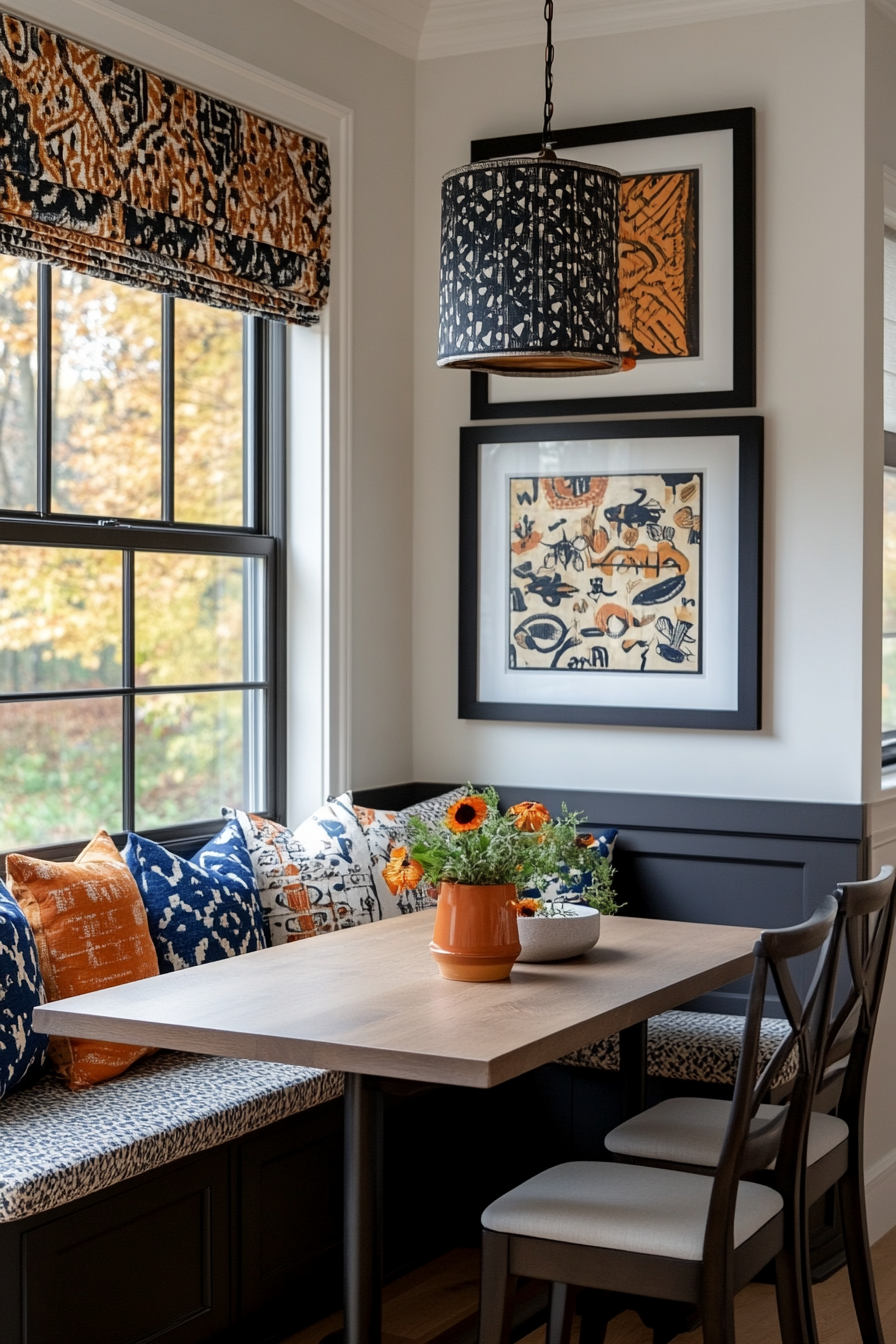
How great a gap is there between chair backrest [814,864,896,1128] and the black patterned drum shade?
1031 millimetres

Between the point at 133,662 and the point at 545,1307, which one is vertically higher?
the point at 133,662

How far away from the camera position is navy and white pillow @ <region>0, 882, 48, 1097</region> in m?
2.70

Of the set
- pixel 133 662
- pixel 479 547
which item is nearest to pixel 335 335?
pixel 479 547

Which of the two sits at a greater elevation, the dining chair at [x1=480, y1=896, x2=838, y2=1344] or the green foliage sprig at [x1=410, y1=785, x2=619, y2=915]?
the green foliage sprig at [x1=410, y1=785, x2=619, y2=915]

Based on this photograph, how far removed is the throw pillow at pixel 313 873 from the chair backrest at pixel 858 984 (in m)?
1.22

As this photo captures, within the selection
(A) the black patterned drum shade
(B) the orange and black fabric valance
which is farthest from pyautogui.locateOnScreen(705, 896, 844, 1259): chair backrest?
(B) the orange and black fabric valance

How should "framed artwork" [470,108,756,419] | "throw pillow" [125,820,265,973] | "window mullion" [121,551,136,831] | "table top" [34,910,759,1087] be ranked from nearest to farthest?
1. "table top" [34,910,759,1087]
2. "throw pillow" [125,820,265,973]
3. "window mullion" [121,551,136,831]
4. "framed artwork" [470,108,756,419]

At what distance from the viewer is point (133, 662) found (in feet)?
11.5

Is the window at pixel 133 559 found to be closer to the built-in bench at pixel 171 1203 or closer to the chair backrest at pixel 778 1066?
the built-in bench at pixel 171 1203

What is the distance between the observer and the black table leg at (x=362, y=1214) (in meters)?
2.36

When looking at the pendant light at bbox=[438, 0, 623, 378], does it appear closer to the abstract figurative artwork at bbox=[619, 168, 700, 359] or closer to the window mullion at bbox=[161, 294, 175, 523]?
the window mullion at bbox=[161, 294, 175, 523]

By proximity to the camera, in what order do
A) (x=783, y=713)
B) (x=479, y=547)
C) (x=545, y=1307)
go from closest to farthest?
(x=545, y=1307) < (x=783, y=713) < (x=479, y=547)

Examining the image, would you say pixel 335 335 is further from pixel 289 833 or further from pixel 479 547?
pixel 289 833

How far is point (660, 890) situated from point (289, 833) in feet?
3.24
